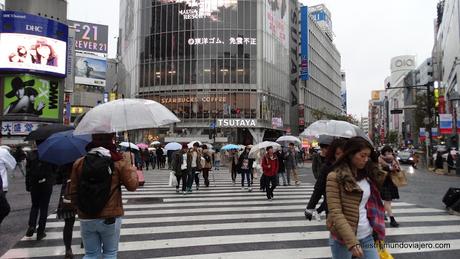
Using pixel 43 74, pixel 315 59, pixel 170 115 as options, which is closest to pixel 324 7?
pixel 315 59

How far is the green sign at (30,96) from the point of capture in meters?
42.4

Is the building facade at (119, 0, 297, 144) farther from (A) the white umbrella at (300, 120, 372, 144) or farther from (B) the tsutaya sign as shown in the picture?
(A) the white umbrella at (300, 120, 372, 144)

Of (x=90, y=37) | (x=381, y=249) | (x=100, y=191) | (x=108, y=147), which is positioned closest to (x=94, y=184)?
(x=100, y=191)

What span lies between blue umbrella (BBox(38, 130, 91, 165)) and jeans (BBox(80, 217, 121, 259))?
1855 mm

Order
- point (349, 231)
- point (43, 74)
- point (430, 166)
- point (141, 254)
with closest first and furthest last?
point (349, 231)
point (141, 254)
point (430, 166)
point (43, 74)

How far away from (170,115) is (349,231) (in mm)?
3203

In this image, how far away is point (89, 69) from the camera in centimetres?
8425

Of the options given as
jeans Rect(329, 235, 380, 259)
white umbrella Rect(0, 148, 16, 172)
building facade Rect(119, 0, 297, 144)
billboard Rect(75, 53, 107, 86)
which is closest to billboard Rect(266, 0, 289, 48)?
building facade Rect(119, 0, 297, 144)

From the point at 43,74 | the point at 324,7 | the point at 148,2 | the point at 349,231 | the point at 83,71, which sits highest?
the point at 324,7

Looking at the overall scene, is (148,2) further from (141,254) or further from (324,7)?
(324,7)

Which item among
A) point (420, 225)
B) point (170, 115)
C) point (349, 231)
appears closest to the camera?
point (349, 231)

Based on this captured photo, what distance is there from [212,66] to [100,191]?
52.5 meters

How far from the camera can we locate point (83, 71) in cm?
8375

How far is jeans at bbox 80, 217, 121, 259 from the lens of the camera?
3.78 metres
